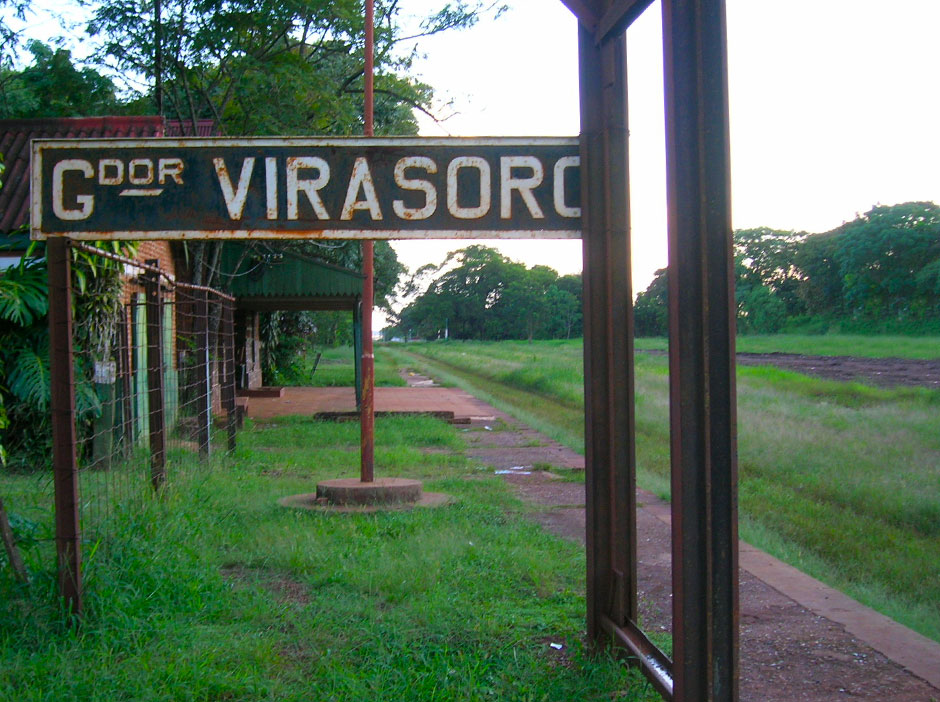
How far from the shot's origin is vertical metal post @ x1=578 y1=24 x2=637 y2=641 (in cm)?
393

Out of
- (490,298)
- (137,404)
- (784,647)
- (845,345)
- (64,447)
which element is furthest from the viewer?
(490,298)

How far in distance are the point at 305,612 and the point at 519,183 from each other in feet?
7.85

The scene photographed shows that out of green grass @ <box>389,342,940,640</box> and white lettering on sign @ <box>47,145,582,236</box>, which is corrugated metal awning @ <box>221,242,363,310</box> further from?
white lettering on sign @ <box>47,145,582,236</box>

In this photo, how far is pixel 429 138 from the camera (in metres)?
4.18

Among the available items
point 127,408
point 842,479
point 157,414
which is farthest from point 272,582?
point 842,479

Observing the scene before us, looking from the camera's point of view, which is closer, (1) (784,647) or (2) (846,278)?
(1) (784,647)

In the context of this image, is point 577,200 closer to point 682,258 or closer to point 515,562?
point 682,258

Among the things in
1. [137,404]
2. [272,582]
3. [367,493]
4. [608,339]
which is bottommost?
[272,582]

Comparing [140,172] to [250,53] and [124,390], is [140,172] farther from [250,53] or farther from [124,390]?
[250,53]

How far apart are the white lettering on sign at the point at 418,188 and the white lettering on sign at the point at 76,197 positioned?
1347 millimetres

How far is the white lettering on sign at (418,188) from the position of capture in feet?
13.6

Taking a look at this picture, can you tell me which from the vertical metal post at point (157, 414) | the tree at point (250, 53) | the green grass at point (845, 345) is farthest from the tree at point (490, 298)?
the vertical metal post at point (157, 414)

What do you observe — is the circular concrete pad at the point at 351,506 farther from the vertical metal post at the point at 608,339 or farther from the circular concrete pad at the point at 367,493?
the vertical metal post at the point at 608,339

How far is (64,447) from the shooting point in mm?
4336
